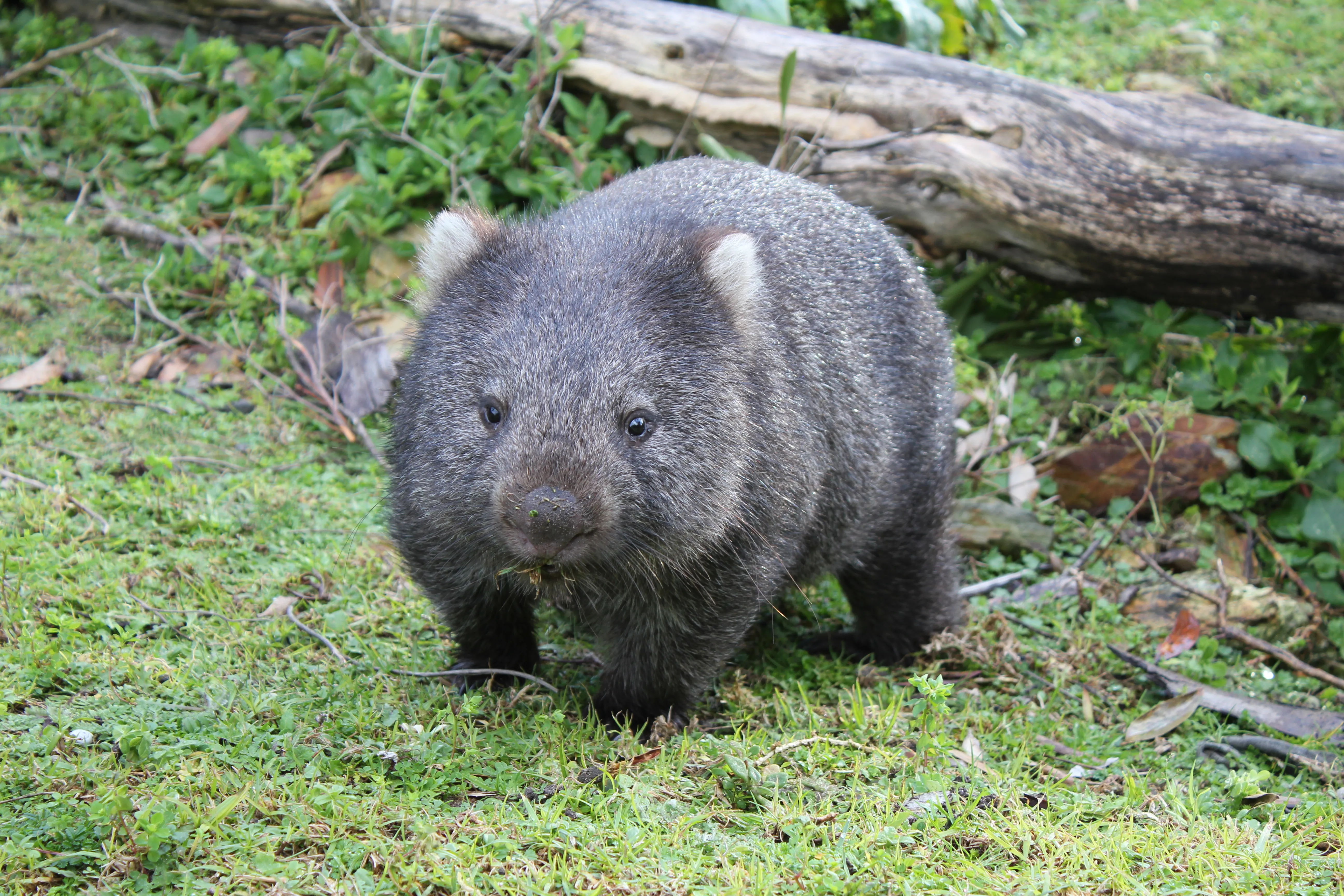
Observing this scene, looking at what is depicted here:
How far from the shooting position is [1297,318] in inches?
237

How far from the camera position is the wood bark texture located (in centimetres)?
575

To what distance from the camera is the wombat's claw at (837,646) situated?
5.09 m

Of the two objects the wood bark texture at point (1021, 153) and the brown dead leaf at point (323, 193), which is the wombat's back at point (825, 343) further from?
the brown dead leaf at point (323, 193)

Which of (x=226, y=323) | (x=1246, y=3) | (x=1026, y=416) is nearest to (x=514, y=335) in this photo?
(x=226, y=323)

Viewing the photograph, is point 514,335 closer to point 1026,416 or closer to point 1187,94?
point 1026,416

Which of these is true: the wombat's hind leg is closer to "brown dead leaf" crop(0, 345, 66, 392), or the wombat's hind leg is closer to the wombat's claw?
the wombat's claw

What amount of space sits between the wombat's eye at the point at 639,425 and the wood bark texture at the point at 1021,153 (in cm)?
314

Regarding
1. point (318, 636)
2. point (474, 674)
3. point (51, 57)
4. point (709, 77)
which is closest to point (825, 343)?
point (474, 674)

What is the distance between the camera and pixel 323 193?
6.76 m

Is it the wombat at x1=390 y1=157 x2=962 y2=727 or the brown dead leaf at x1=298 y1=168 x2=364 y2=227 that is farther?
the brown dead leaf at x1=298 y1=168 x2=364 y2=227

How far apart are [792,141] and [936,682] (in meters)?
3.54

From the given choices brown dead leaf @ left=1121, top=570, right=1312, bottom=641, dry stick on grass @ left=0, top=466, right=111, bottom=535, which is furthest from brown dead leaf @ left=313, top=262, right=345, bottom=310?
brown dead leaf @ left=1121, top=570, right=1312, bottom=641

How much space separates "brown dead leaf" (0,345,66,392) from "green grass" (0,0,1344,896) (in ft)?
0.31

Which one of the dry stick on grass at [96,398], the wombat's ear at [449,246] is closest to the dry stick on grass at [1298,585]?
the wombat's ear at [449,246]
